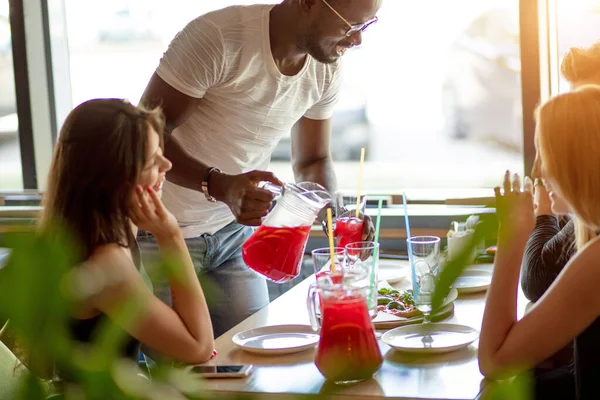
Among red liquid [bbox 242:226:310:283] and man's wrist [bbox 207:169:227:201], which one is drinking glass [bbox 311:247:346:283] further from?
man's wrist [bbox 207:169:227:201]

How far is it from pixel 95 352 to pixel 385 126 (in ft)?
10.1

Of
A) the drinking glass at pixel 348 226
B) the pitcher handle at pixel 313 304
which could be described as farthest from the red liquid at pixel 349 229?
the pitcher handle at pixel 313 304

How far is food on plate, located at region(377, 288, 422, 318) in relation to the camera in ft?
6.10

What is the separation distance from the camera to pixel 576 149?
146 centimetres

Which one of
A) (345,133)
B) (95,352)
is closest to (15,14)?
(345,133)

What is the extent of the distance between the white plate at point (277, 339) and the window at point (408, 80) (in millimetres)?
1758

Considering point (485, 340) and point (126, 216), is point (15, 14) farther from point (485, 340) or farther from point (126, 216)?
point (485, 340)

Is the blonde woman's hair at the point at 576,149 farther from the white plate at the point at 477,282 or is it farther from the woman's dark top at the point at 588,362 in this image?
the white plate at the point at 477,282

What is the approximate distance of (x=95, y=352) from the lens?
1.21ft

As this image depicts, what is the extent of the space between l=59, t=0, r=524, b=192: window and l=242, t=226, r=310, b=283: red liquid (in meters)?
1.62

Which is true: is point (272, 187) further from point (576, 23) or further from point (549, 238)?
point (576, 23)

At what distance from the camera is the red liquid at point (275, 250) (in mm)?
1823

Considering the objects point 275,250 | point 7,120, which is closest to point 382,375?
point 275,250

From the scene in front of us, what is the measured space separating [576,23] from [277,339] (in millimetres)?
2013
